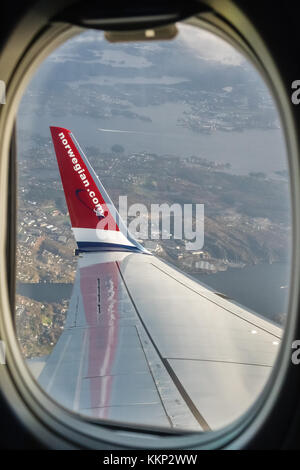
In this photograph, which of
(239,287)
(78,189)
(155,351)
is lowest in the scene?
(239,287)

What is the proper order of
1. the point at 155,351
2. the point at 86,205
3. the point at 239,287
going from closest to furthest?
the point at 155,351
the point at 86,205
the point at 239,287

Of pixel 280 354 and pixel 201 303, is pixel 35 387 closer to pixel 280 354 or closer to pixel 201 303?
pixel 280 354

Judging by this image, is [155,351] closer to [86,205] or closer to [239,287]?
[86,205]

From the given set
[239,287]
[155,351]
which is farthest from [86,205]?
[239,287]

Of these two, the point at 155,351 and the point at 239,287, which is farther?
the point at 239,287

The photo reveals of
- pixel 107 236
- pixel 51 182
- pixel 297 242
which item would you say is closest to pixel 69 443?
pixel 297 242

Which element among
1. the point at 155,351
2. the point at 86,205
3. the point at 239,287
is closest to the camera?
the point at 155,351

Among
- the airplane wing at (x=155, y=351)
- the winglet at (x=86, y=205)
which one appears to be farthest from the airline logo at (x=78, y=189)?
the airplane wing at (x=155, y=351)
